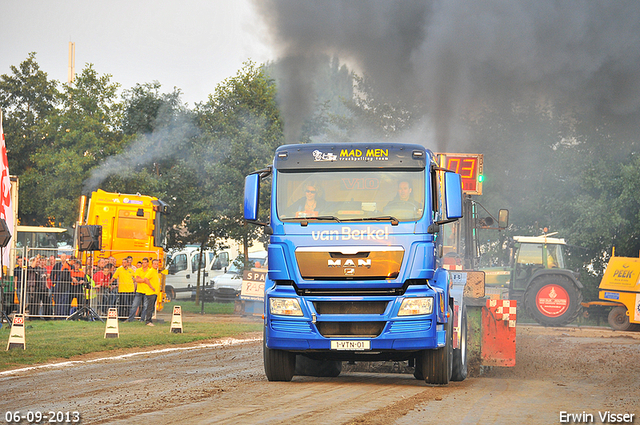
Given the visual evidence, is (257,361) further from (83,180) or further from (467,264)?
(83,180)

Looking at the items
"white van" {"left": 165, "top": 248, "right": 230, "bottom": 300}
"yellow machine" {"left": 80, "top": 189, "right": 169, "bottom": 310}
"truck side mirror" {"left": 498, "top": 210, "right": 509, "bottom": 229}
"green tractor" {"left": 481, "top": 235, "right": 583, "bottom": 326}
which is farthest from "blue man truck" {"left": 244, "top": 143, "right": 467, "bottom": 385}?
"white van" {"left": 165, "top": 248, "right": 230, "bottom": 300}

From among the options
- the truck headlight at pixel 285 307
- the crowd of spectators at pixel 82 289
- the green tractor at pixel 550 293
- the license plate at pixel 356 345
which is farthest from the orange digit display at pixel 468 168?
the crowd of spectators at pixel 82 289

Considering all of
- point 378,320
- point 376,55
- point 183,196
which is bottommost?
point 378,320

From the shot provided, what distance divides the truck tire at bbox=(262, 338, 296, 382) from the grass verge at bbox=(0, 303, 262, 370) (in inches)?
174

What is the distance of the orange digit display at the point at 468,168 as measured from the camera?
15805 mm

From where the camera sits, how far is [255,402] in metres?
8.63

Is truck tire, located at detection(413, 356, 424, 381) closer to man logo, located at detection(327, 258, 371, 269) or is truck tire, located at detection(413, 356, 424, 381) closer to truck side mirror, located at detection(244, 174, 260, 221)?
man logo, located at detection(327, 258, 371, 269)

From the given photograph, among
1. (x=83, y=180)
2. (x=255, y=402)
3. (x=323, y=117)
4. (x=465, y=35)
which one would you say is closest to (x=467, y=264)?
(x=465, y=35)

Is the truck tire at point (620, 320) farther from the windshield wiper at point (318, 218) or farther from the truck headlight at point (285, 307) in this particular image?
the truck headlight at point (285, 307)

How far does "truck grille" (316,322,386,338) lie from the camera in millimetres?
9930

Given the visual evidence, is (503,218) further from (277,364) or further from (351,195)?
(277,364)

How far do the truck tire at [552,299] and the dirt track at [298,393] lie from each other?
11.0 m

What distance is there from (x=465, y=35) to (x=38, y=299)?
1283 cm

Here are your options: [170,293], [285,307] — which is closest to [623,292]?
[285,307]
